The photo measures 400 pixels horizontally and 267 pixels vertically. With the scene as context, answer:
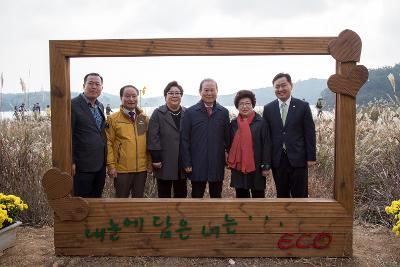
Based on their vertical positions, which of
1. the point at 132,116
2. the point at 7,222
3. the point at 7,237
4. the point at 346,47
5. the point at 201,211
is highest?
the point at 346,47

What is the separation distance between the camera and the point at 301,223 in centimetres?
344

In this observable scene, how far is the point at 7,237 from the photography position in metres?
3.82

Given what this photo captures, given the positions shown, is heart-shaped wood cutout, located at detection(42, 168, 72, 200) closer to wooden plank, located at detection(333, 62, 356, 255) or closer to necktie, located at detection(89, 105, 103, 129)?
necktie, located at detection(89, 105, 103, 129)

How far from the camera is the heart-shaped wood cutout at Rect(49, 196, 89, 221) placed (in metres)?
3.45

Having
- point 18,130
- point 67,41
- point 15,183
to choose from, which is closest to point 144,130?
point 67,41

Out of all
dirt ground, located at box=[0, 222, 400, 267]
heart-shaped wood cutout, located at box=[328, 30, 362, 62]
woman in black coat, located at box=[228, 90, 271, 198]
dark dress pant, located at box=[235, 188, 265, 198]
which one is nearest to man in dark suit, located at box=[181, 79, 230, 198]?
woman in black coat, located at box=[228, 90, 271, 198]

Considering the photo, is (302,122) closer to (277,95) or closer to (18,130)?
(277,95)

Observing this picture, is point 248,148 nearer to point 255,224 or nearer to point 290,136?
point 290,136

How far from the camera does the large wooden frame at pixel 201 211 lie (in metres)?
3.32

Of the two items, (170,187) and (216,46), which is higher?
(216,46)

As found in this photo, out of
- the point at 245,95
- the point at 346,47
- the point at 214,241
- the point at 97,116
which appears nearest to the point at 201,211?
the point at 214,241

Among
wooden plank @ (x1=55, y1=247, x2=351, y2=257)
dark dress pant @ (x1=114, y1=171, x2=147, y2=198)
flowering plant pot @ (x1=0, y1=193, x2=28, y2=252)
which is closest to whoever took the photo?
wooden plank @ (x1=55, y1=247, x2=351, y2=257)

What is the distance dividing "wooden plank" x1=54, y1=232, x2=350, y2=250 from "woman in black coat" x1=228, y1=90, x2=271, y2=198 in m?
0.55

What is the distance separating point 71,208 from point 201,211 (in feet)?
3.88
